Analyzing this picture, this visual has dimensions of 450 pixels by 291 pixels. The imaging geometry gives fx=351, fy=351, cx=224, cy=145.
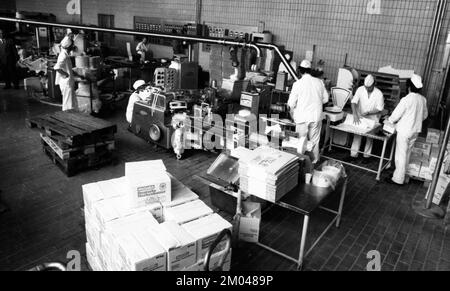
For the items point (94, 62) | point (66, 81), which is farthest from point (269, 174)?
point (94, 62)

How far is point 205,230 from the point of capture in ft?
9.23

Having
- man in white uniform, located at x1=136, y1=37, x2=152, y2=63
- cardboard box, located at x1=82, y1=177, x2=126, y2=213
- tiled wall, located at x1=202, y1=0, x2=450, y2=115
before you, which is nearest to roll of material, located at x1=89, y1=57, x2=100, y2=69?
man in white uniform, located at x1=136, y1=37, x2=152, y2=63

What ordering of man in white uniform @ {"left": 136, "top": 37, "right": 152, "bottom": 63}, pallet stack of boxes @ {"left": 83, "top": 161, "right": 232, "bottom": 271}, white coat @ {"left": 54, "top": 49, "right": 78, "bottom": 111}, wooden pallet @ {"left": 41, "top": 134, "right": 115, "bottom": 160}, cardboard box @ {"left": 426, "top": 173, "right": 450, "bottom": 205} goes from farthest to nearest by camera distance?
1. man in white uniform @ {"left": 136, "top": 37, "right": 152, "bottom": 63}
2. white coat @ {"left": 54, "top": 49, "right": 78, "bottom": 111}
3. wooden pallet @ {"left": 41, "top": 134, "right": 115, "bottom": 160}
4. cardboard box @ {"left": 426, "top": 173, "right": 450, "bottom": 205}
5. pallet stack of boxes @ {"left": 83, "top": 161, "right": 232, "bottom": 271}

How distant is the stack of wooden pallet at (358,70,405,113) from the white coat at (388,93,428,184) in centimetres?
84

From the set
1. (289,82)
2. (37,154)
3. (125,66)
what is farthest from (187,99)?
(125,66)

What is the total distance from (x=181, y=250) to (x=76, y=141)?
3234 millimetres

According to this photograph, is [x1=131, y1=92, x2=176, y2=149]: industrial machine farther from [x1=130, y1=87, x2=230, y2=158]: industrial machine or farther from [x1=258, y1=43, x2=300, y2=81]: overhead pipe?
[x1=258, y1=43, x2=300, y2=81]: overhead pipe

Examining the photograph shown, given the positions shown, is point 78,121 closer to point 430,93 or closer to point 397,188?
point 397,188

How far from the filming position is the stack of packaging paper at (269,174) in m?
3.18

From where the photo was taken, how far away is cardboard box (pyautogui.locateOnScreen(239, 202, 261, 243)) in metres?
3.75

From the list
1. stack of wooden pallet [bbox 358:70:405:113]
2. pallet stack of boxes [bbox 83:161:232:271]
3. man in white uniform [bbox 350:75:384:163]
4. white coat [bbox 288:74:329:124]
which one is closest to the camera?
pallet stack of boxes [bbox 83:161:232:271]

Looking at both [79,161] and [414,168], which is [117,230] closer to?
[79,161]

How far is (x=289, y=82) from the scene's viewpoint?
6758 mm

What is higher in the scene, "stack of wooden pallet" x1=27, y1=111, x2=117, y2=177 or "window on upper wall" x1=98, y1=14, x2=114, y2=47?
"window on upper wall" x1=98, y1=14, x2=114, y2=47
